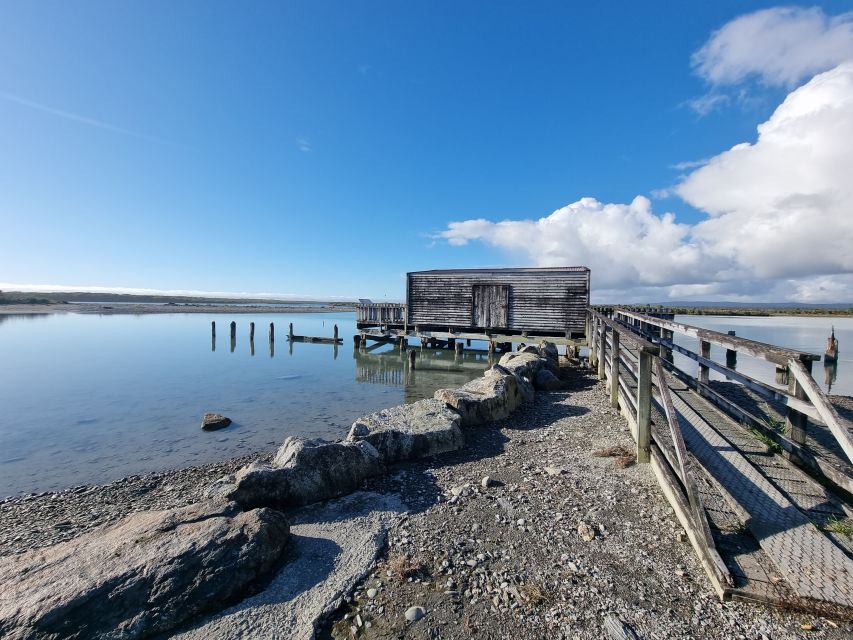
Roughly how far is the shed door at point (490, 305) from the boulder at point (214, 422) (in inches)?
625

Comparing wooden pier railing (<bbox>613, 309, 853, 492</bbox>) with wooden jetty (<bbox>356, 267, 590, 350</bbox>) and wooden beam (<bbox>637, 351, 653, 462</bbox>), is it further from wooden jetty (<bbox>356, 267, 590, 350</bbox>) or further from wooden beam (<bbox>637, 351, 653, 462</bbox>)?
wooden jetty (<bbox>356, 267, 590, 350</bbox>)

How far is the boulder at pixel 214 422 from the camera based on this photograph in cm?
1012

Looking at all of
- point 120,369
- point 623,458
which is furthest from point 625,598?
point 120,369

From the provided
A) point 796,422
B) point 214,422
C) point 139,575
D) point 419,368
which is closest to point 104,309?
point 419,368

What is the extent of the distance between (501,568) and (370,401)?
33.2ft

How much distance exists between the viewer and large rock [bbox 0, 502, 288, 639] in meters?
2.74

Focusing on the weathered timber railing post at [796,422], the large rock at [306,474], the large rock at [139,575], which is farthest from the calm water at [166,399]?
the weathered timber railing post at [796,422]

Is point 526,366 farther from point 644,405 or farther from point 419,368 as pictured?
point 419,368

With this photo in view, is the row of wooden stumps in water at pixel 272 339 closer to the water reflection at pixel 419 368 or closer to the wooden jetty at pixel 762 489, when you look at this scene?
the water reflection at pixel 419 368

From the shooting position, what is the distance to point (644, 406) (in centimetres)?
485

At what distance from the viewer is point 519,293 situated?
2255 centimetres

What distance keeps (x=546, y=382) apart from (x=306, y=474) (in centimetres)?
783

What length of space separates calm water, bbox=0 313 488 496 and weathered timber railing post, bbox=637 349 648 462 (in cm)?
696

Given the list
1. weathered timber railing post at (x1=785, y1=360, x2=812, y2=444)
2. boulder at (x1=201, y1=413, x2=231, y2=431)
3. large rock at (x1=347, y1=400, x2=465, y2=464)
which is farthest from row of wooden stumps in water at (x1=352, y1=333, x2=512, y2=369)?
weathered timber railing post at (x1=785, y1=360, x2=812, y2=444)
